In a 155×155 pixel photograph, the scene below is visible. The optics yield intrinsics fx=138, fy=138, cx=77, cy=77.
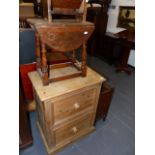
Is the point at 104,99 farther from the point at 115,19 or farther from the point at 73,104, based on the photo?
the point at 115,19

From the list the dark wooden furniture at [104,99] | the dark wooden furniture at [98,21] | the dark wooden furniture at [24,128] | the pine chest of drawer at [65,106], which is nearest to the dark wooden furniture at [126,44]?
the dark wooden furniture at [98,21]

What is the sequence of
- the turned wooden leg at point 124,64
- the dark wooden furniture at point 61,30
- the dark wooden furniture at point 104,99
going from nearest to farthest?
the dark wooden furniture at point 61,30 < the dark wooden furniture at point 104,99 < the turned wooden leg at point 124,64

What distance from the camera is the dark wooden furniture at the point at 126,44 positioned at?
2.71 meters

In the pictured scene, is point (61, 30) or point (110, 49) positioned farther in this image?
point (110, 49)

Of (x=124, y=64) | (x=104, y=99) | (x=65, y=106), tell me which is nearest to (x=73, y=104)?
(x=65, y=106)

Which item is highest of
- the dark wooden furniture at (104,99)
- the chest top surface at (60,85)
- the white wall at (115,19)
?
the white wall at (115,19)

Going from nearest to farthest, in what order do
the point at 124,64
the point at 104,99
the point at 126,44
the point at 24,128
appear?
the point at 24,128 < the point at 104,99 < the point at 126,44 < the point at 124,64

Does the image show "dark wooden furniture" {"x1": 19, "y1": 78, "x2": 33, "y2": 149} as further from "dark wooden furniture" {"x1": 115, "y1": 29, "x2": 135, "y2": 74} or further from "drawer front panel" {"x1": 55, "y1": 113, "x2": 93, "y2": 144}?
"dark wooden furniture" {"x1": 115, "y1": 29, "x2": 135, "y2": 74}

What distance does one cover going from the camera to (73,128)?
1450 millimetres

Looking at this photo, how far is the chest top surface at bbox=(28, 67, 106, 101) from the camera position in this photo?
109cm

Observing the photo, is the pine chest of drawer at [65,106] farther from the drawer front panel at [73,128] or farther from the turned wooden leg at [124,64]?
the turned wooden leg at [124,64]

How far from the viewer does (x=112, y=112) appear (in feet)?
6.72

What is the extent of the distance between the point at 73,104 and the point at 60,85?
0.73ft
